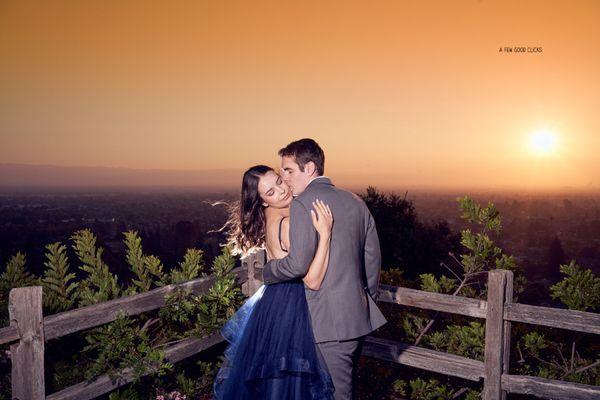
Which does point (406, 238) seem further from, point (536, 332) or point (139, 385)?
point (139, 385)

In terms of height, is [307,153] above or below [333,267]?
above

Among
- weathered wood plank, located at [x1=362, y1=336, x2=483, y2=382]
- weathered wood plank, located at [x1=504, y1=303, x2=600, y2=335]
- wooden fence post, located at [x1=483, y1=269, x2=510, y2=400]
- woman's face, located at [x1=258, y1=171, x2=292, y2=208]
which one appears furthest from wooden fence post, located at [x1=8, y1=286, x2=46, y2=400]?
weathered wood plank, located at [x1=504, y1=303, x2=600, y2=335]

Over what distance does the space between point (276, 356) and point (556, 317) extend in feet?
7.87

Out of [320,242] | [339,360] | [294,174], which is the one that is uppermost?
[294,174]

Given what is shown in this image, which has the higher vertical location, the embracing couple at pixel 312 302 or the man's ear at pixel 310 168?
the man's ear at pixel 310 168

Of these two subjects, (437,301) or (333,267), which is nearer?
(333,267)

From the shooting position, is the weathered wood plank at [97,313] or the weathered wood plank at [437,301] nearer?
the weathered wood plank at [97,313]

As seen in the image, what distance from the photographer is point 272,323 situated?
369 cm

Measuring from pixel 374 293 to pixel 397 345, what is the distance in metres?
1.46

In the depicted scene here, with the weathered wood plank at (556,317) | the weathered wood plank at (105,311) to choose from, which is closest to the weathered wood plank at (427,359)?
the weathered wood plank at (556,317)

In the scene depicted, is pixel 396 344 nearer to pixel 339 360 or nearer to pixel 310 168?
pixel 339 360

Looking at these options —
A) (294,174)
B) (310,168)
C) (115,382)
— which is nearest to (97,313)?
(115,382)

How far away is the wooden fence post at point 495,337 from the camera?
14.5 ft

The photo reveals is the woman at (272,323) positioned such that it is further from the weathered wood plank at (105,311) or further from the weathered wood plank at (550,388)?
the weathered wood plank at (550,388)
